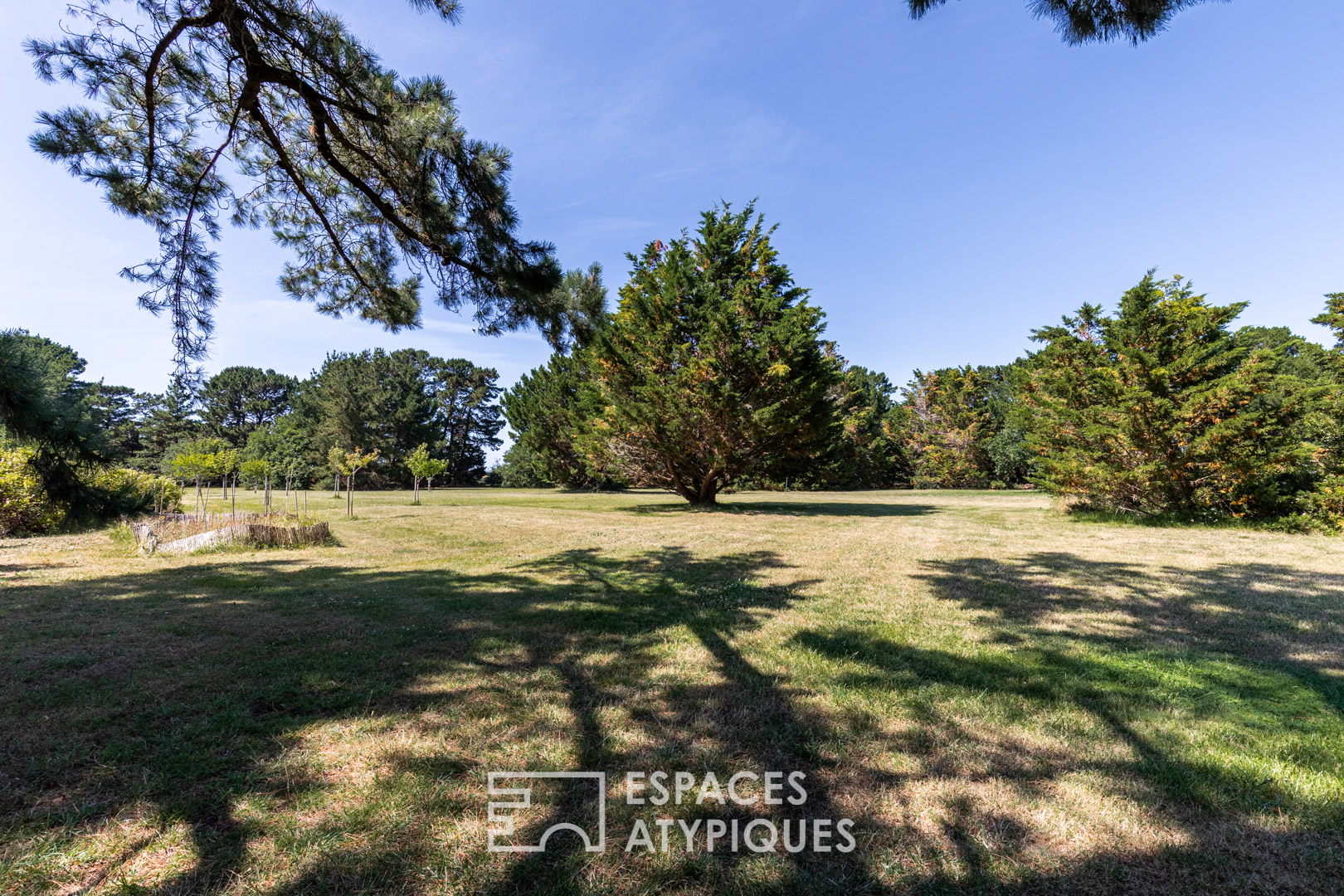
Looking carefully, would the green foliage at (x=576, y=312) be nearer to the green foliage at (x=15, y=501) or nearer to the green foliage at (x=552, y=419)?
the green foliage at (x=15, y=501)

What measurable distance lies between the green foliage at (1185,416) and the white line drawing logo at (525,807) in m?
14.9

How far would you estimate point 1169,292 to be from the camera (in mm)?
12516

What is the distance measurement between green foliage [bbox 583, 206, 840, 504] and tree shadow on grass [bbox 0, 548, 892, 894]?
11.1 metres

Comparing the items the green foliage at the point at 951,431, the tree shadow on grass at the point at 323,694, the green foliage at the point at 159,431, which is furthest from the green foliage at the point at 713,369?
the green foliage at the point at 159,431

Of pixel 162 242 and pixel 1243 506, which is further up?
pixel 162 242

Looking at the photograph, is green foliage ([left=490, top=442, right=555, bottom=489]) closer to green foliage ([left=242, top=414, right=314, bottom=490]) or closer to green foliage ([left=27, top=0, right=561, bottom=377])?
green foliage ([left=242, top=414, right=314, bottom=490])

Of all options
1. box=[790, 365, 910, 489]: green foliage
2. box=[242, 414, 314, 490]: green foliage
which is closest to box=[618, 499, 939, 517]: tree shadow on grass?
box=[790, 365, 910, 489]: green foliage

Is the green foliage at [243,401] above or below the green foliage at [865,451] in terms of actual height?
above

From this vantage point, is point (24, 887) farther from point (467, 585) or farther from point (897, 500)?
point (897, 500)

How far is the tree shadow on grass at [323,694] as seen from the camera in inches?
82.0

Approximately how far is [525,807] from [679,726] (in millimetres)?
1017

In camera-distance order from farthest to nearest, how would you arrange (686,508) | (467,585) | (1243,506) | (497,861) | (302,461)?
(302,461)
(686,508)
(1243,506)
(467,585)
(497,861)

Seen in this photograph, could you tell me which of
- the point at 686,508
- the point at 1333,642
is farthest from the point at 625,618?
the point at 686,508

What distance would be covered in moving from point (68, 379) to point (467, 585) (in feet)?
14.2
